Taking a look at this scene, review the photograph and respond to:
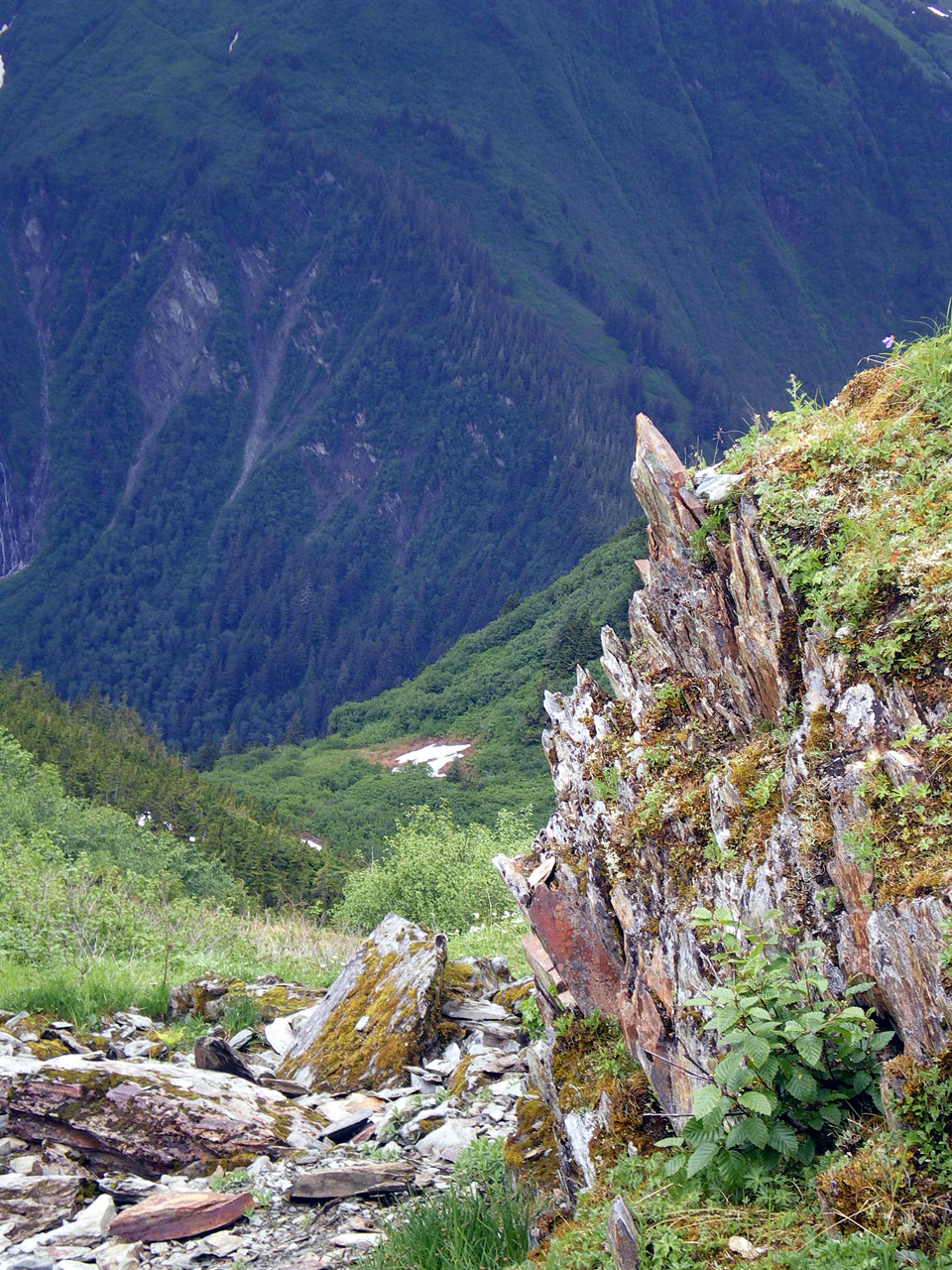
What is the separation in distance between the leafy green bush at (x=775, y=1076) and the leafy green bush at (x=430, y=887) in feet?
75.7

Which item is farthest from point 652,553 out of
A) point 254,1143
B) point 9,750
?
point 9,750

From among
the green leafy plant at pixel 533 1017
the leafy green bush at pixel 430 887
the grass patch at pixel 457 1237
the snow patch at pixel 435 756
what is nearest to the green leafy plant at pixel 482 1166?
the grass patch at pixel 457 1237

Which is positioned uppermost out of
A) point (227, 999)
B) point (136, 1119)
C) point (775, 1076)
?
point (775, 1076)

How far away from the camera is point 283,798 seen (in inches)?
4382

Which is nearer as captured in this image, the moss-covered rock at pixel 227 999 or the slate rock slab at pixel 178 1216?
the slate rock slab at pixel 178 1216

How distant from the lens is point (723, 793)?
7.79m

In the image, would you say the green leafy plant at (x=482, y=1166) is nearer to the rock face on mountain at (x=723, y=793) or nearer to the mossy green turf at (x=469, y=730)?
the rock face on mountain at (x=723, y=793)

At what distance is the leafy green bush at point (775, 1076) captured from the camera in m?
6.12

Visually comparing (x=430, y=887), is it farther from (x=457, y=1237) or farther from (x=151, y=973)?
(x=457, y=1237)

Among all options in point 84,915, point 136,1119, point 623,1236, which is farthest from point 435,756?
point 623,1236

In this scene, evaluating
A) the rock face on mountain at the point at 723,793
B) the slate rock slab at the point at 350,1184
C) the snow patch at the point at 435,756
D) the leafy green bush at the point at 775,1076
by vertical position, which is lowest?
the snow patch at the point at 435,756

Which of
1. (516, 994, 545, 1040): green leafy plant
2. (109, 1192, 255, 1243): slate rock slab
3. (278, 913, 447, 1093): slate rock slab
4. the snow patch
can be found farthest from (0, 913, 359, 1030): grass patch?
the snow patch

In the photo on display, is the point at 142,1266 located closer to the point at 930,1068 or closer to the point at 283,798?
the point at 930,1068

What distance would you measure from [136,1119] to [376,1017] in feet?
10.9
